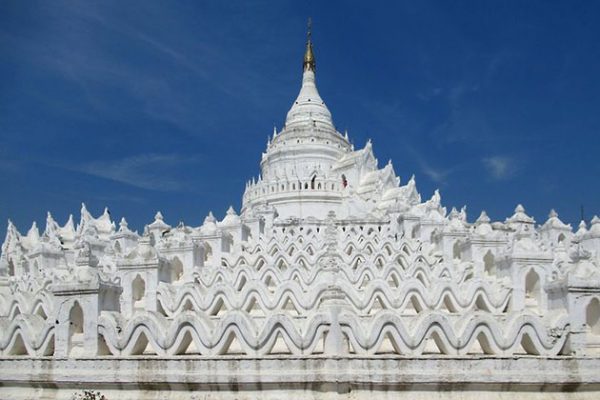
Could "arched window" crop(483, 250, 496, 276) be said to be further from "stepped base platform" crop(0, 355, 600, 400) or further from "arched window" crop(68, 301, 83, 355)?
"arched window" crop(68, 301, 83, 355)

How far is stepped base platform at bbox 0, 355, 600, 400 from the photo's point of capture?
798 cm

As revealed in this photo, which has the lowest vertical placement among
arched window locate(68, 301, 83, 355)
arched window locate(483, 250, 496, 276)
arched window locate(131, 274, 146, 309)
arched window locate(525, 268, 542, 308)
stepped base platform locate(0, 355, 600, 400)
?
stepped base platform locate(0, 355, 600, 400)

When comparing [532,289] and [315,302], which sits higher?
[532,289]

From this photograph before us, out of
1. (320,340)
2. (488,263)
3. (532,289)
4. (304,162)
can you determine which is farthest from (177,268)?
(304,162)

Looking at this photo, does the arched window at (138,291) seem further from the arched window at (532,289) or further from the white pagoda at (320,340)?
the arched window at (532,289)

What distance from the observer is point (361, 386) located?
8.00m

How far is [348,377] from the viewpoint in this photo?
7.98 metres

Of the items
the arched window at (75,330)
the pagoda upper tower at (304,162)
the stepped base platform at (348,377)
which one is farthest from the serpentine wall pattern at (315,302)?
the pagoda upper tower at (304,162)

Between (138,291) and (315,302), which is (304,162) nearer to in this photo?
(138,291)

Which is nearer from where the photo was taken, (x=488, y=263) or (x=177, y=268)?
(x=488, y=263)

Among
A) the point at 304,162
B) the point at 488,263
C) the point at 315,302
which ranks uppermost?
the point at 304,162

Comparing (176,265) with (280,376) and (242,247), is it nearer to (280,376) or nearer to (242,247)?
(242,247)

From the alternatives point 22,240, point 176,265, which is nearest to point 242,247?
point 176,265

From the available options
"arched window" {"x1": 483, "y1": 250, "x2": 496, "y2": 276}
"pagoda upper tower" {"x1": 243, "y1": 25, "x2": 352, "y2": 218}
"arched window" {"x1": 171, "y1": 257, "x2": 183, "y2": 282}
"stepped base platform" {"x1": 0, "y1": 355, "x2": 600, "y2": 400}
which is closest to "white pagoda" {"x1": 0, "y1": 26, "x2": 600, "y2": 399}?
"stepped base platform" {"x1": 0, "y1": 355, "x2": 600, "y2": 400}
